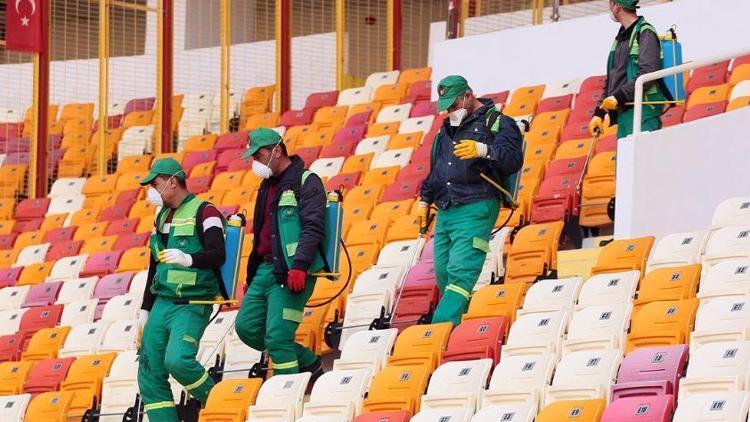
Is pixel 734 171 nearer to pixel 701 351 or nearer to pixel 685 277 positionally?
pixel 685 277

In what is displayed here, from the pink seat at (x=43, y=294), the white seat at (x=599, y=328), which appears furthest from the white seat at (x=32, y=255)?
the white seat at (x=599, y=328)

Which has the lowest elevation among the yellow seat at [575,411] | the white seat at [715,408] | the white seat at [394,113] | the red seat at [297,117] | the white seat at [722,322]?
the yellow seat at [575,411]

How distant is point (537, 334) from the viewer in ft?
29.4

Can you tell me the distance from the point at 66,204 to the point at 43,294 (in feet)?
11.3

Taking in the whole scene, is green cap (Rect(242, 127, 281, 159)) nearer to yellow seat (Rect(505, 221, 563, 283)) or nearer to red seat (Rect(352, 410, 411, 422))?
yellow seat (Rect(505, 221, 563, 283))

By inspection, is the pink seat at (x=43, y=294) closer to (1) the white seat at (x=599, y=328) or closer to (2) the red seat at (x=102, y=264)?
(2) the red seat at (x=102, y=264)

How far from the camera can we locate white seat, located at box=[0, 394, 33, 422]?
10750 mm

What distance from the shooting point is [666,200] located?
10.5 m

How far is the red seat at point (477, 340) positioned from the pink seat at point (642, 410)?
1.59 metres

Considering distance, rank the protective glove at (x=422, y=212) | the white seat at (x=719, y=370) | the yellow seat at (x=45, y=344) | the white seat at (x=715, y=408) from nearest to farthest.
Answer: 1. the white seat at (x=715, y=408)
2. the white seat at (x=719, y=370)
3. the protective glove at (x=422, y=212)
4. the yellow seat at (x=45, y=344)

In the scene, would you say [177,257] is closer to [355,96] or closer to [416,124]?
[416,124]

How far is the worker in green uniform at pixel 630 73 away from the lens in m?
10.5

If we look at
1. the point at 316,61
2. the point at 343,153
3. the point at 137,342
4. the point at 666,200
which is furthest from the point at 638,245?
the point at 316,61

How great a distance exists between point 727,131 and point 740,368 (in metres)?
3.33
